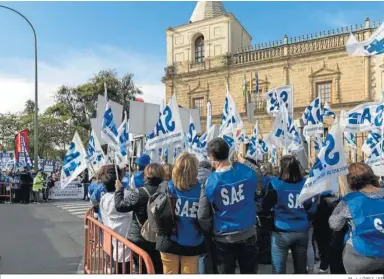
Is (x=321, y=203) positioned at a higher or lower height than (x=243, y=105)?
lower

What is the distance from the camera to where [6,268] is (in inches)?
283

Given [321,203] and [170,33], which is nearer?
[321,203]

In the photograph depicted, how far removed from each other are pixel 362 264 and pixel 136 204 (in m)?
2.38

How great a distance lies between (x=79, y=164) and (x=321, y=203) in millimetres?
4860

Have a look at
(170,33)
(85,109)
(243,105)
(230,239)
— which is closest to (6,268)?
(230,239)

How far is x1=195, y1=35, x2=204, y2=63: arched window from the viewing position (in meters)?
37.6

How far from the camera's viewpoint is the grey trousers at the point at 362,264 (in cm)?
360

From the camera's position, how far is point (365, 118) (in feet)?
35.5

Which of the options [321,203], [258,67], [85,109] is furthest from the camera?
[85,109]

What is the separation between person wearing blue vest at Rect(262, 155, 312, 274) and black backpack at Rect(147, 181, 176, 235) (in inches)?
53.3

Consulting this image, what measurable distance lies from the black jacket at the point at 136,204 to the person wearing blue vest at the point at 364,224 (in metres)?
2.08

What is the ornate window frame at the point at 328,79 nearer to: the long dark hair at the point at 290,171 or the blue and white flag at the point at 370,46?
the blue and white flag at the point at 370,46

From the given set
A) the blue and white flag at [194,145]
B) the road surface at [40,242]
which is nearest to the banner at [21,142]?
the road surface at [40,242]
